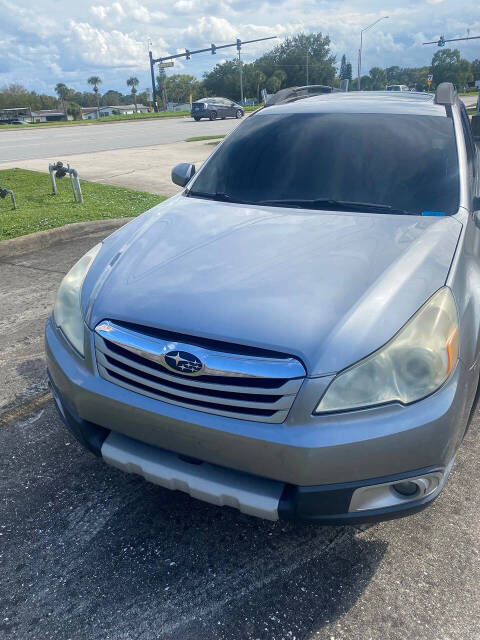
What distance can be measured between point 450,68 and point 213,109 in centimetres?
6219

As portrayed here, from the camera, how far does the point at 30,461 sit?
9.41 ft

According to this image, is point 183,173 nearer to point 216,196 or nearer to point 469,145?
point 216,196

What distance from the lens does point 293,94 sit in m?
4.54

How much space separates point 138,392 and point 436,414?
3.52ft

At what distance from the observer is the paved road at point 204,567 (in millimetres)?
1983

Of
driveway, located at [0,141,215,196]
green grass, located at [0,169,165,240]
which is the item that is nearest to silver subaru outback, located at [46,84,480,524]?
green grass, located at [0,169,165,240]

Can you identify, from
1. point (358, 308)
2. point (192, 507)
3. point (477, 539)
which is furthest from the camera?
point (192, 507)

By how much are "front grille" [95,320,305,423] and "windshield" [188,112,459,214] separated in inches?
52.3

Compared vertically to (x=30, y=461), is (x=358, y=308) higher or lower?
higher

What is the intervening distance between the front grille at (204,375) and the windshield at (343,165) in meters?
1.33

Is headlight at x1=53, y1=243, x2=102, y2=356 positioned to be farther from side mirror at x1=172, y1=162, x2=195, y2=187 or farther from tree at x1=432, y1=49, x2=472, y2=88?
tree at x1=432, y1=49, x2=472, y2=88

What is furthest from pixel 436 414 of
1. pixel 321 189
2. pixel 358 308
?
pixel 321 189

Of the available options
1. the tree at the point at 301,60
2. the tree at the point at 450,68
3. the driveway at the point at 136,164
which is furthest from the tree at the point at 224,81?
the driveway at the point at 136,164

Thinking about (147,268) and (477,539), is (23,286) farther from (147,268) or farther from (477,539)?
(477,539)
